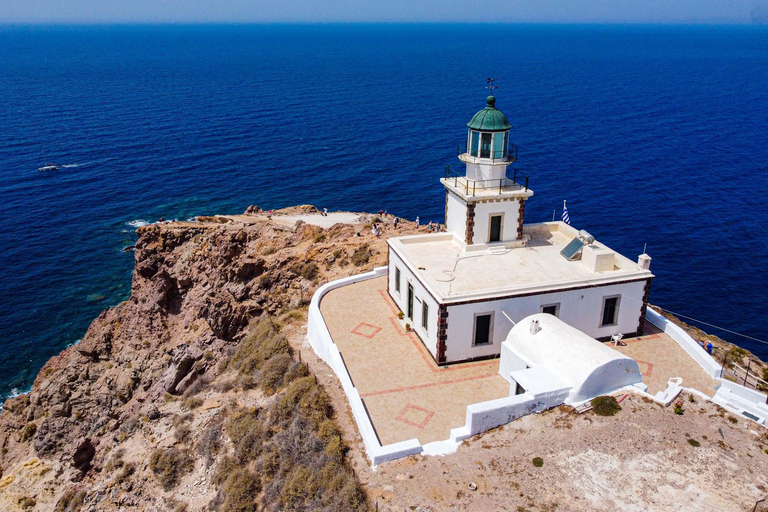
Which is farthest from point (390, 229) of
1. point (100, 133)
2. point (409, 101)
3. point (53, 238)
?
point (409, 101)

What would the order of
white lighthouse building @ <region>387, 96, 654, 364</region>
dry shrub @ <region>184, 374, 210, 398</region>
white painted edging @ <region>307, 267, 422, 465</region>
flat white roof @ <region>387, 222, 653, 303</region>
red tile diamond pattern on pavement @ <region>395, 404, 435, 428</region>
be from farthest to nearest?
dry shrub @ <region>184, 374, 210, 398</region>
flat white roof @ <region>387, 222, 653, 303</region>
white lighthouse building @ <region>387, 96, 654, 364</region>
red tile diamond pattern on pavement @ <region>395, 404, 435, 428</region>
white painted edging @ <region>307, 267, 422, 465</region>

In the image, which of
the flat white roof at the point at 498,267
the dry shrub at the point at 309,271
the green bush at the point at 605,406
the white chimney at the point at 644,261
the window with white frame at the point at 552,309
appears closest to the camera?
the green bush at the point at 605,406

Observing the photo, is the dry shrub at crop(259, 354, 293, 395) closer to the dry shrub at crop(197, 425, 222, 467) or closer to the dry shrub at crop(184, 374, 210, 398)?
the dry shrub at crop(197, 425, 222, 467)

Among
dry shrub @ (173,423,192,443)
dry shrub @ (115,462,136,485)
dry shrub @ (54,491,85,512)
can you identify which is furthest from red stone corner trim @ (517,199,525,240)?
dry shrub @ (54,491,85,512)

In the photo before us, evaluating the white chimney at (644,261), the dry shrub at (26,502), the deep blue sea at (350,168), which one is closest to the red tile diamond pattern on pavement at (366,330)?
the white chimney at (644,261)

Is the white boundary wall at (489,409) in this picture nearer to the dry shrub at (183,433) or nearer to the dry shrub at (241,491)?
the dry shrub at (241,491)

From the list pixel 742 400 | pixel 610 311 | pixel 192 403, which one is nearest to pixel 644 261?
pixel 610 311
